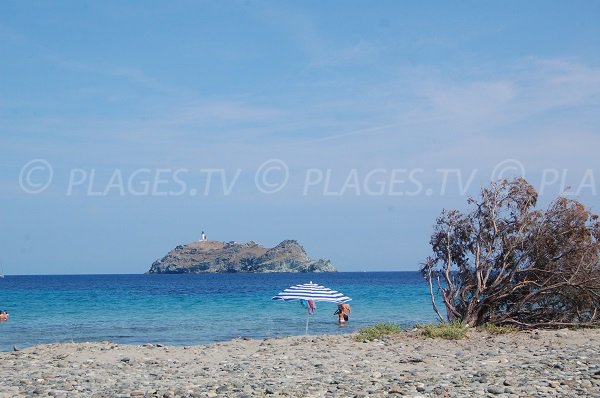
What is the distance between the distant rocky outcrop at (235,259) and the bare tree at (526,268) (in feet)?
441

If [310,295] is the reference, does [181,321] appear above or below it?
below

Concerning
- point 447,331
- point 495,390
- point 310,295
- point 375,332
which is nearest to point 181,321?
point 310,295

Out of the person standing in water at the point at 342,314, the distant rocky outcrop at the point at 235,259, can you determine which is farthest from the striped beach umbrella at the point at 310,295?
the distant rocky outcrop at the point at 235,259

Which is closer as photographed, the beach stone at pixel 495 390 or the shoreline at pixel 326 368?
the beach stone at pixel 495 390

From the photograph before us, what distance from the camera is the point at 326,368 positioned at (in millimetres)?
14055

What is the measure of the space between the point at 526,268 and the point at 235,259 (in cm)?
14589

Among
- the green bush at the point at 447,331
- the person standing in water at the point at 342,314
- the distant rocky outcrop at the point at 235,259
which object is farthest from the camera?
the distant rocky outcrop at the point at 235,259

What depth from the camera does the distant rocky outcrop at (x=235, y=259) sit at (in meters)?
159

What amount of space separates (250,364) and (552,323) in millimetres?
9852

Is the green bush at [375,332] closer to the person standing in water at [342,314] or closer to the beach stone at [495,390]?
the beach stone at [495,390]

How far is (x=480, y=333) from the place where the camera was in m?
19.1

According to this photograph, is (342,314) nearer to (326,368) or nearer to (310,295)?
(310,295)

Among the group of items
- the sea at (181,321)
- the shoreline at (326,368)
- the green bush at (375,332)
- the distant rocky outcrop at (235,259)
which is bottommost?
the sea at (181,321)

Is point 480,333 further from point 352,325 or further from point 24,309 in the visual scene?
point 24,309
